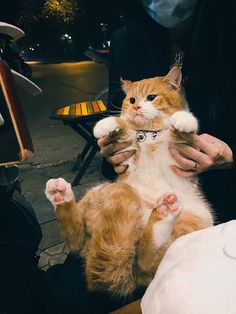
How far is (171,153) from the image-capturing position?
1.00 m

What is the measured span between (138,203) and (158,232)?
0.11 meters

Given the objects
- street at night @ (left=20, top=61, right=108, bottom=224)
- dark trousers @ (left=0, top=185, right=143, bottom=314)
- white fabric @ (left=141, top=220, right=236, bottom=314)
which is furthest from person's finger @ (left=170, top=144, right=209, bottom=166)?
street at night @ (left=20, top=61, right=108, bottom=224)

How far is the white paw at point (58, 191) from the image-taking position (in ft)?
3.25

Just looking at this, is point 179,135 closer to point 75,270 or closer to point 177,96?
point 177,96

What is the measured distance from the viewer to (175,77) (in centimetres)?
104

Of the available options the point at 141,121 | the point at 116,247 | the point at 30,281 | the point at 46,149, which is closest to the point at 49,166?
the point at 46,149

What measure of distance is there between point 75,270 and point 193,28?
0.95 metres

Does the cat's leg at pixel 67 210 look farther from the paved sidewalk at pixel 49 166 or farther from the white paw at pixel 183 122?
the white paw at pixel 183 122

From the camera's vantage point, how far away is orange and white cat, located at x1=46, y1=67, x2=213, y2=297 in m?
0.87

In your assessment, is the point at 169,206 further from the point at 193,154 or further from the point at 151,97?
the point at 151,97

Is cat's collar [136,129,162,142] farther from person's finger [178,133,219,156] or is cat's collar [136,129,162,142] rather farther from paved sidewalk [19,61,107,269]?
paved sidewalk [19,61,107,269]

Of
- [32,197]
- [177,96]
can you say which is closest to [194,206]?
[177,96]

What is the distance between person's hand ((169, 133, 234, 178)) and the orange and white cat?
23mm

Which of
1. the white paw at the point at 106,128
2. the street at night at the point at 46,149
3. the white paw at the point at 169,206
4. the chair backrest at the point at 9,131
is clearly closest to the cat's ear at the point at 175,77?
the white paw at the point at 106,128
